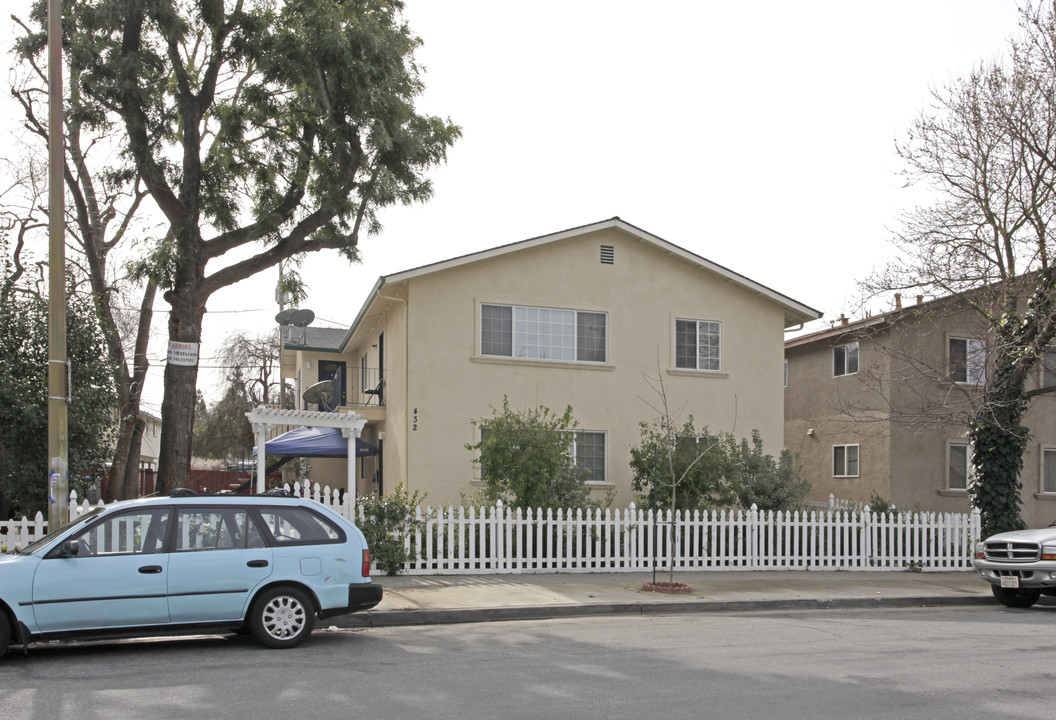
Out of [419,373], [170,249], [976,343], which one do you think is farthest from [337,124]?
[976,343]

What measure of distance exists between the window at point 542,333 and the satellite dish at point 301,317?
594 cm

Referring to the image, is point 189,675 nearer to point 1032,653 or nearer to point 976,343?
point 1032,653

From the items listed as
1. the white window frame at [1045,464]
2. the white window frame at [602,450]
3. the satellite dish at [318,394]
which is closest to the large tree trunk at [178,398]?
the satellite dish at [318,394]

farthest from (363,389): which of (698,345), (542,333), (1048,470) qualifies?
(1048,470)

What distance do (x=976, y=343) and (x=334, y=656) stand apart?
66.9ft

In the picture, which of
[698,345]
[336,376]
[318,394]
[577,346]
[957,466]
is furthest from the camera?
[336,376]

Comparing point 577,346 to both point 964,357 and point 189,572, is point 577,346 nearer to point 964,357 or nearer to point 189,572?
point 964,357

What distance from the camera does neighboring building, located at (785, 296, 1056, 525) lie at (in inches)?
893

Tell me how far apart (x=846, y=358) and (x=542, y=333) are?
31.3 feet

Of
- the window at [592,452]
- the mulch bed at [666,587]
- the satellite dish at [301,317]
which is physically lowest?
the mulch bed at [666,587]

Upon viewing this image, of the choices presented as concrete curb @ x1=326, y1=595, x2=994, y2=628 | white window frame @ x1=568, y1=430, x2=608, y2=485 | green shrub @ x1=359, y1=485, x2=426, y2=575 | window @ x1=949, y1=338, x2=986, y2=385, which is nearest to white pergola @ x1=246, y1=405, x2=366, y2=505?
green shrub @ x1=359, y1=485, x2=426, y2=575

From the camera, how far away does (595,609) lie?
12711 millimetres

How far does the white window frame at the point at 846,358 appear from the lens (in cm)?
2508

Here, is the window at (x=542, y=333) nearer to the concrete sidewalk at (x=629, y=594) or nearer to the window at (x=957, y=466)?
the concrete sidewalk at (x=629, y=594)
